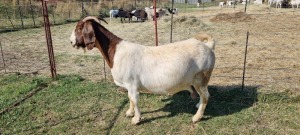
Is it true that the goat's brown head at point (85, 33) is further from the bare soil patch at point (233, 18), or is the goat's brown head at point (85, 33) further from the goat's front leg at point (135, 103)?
the bare soil patch at point (233, 18)

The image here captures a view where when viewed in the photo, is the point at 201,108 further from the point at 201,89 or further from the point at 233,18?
the point at 233,18

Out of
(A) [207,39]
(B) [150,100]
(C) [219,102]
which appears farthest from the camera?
(B) [150,100]

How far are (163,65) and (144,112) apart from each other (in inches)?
50.3

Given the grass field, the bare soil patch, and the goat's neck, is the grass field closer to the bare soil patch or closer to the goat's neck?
the goat's neck

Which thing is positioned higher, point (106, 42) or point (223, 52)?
point (106, 42)

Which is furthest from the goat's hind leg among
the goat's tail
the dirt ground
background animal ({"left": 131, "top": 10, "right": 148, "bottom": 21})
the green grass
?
background animal ({"left": 131, "top": 10, "right": 148, "bottom": 21})

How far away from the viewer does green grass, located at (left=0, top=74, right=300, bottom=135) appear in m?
5.08

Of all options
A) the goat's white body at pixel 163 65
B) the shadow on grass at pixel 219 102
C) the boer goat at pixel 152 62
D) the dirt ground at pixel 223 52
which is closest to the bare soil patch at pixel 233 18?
the dirt ground at pixel 223 52

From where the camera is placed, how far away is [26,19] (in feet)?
67.0

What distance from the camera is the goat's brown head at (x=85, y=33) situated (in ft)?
16.4

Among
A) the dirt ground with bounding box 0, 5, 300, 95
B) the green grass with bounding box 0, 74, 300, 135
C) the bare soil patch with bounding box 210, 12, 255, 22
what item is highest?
the bare soil patch with bounding box 210, 12, 255, 22

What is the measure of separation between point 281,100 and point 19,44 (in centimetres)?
1122

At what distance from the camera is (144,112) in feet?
18.8

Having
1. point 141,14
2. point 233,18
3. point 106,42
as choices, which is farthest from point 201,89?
point 141,14
